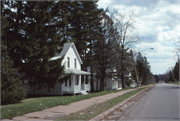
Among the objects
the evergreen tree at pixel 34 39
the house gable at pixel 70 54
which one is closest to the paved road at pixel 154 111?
the evergreen tree at pixel 34 39

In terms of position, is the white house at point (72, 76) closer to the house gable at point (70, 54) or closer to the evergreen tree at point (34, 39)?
the house gable at point (70, 54)

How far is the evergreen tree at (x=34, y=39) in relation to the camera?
18.4 meters

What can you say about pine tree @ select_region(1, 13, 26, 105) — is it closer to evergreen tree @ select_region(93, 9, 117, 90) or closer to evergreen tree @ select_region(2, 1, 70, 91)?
evergreen tree @ select_region(2, 1, 70, 91)

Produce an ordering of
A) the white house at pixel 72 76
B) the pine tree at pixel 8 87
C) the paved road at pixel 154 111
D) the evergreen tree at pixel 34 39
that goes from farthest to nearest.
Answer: the white house at pixel 72 76 → the evergreen tree at pixel 34 39 → the pine tree at pixel 8 87 → the paved road at pixel 154 111

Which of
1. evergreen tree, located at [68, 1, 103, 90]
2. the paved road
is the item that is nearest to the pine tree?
the paved road

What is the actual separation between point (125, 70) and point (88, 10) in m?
14.9

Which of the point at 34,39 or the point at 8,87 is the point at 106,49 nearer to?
the point at 34,39

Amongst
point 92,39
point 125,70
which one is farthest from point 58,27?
point 125,70

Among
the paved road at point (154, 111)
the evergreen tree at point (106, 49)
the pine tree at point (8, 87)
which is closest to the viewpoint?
the paved road at point (154, 111)

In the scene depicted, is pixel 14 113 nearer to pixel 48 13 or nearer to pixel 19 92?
pixel 19 92

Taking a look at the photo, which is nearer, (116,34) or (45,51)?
(45,51)

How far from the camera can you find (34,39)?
18.8 metres

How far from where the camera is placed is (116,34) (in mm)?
32562

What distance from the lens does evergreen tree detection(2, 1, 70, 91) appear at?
60.3 ft
